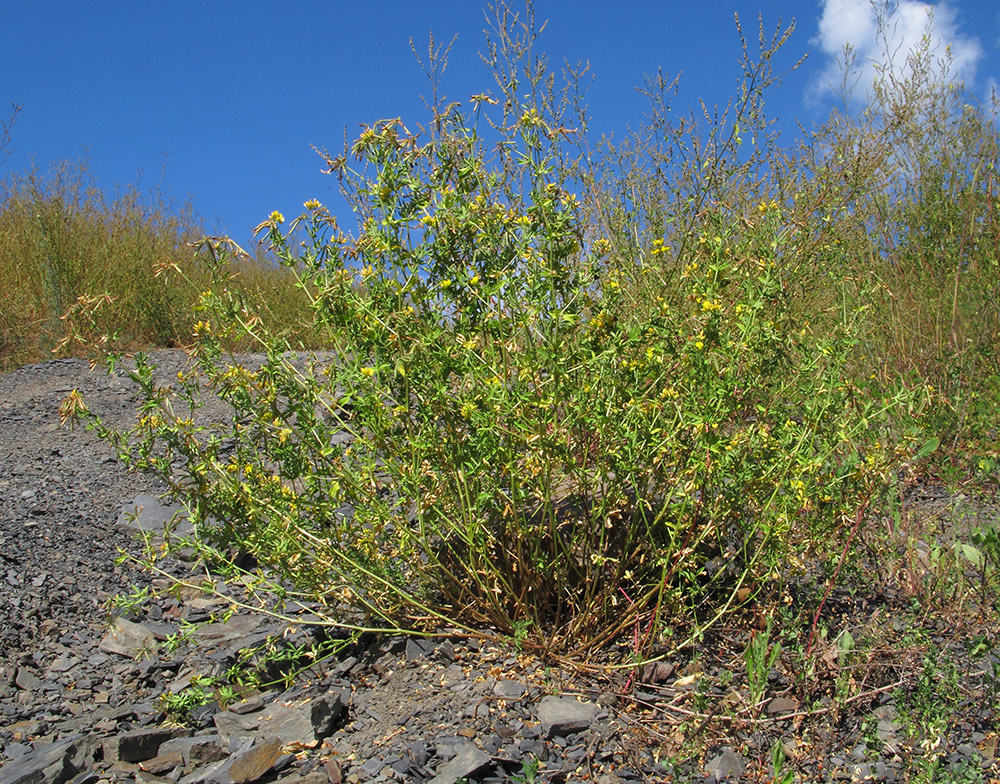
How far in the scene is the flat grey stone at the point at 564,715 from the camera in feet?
6.84

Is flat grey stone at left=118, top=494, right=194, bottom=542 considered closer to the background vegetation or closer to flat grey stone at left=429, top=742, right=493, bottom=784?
the background vegetation

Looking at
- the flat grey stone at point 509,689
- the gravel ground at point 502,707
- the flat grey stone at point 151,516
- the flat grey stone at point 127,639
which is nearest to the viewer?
the gravel ground at point 502,707

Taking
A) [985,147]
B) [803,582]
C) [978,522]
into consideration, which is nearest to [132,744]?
[803,582]

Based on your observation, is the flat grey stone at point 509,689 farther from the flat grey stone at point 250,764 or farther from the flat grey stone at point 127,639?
the flat grey stone at point 127,639

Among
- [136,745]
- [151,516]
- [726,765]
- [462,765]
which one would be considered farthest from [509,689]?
[151,516]

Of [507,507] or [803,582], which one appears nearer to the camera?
[507,507]

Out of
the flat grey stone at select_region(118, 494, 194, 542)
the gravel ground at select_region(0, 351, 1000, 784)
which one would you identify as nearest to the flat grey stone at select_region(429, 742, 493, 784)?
the gravel ground at select_region(0, 351, 1000, 784)

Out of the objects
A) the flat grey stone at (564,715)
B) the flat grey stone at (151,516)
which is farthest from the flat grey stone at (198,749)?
the flat grey stone at (151,516)

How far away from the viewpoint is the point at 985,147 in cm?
534

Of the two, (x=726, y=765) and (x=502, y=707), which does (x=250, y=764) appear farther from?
(x=726, y=765)

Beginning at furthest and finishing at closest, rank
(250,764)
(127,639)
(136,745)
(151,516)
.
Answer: (151,516) → (127,639) → (136,745) → (250,764)

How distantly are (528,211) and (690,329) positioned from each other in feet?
1.88

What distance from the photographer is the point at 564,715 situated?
2.12 meters

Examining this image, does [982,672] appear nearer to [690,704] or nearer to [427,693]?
[690,704]
